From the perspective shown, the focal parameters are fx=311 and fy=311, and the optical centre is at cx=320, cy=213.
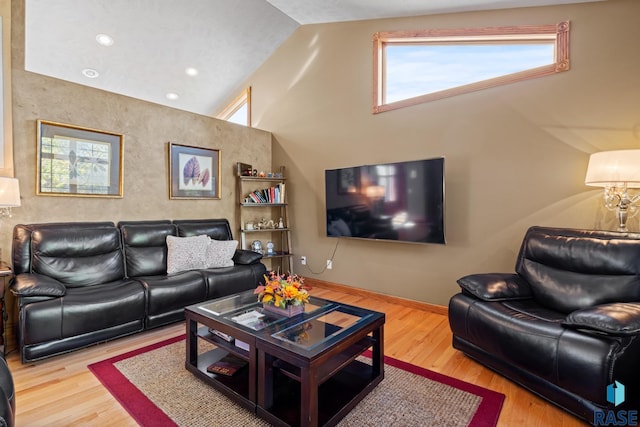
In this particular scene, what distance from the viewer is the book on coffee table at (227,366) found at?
201 cm

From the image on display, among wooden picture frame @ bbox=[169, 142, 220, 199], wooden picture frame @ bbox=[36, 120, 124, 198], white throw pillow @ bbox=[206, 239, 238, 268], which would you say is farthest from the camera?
wooden picture frame @ bbox=[169, 142, 220, 199]

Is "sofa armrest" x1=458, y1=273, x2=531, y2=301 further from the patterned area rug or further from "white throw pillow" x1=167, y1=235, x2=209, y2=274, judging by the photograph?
"white throw pillow" x1=167, y1=235, x2=209, y2=274

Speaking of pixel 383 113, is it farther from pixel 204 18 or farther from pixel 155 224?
pixel 155 224

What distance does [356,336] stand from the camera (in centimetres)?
181

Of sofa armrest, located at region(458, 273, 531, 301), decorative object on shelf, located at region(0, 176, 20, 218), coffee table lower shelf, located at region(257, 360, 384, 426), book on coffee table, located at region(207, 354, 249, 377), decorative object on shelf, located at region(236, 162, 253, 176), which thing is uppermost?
decorative object on shelf, located at region(236, 162, 253, 176)

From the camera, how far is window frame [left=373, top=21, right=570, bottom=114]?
269cm

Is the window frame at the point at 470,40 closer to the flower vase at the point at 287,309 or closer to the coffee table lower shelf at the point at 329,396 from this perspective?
the flower vase at the point at 287,309

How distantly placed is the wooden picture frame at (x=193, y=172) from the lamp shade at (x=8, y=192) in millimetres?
1519

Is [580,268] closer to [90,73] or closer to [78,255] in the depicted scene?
[78,255]

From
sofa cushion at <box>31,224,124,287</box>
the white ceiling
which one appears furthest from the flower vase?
the white ceiling

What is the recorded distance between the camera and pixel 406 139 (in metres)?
3.60

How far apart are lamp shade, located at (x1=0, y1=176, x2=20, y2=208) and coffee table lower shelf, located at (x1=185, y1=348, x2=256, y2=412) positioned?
179 cm

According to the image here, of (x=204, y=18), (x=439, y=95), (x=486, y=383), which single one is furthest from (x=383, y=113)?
(x=486, y=383)

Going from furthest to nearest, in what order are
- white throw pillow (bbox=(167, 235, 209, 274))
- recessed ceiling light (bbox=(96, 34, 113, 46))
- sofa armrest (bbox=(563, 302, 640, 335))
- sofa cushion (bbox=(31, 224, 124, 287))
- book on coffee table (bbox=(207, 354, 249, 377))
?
1. recessed ceiling light (bbox=(96, 34, 113, 46))
2. white throw pillow (bbox=(167, 235, 209, 274))
3. sofa cushion (bbox=(31, 224, 124, 287))
4. book on coffee table (bbox=(207, 354, 249, 377))
5. sofa armrest (bbox=(563, 302, 640, 335))
